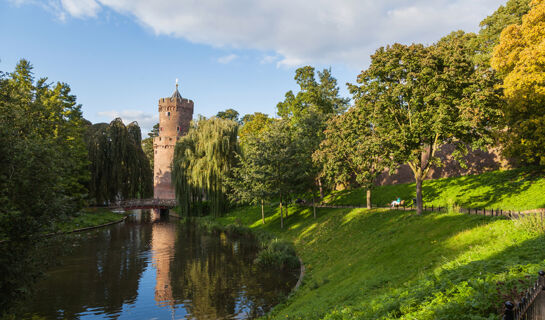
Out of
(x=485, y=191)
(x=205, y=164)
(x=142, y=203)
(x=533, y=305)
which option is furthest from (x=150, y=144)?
(x=533, y=305)

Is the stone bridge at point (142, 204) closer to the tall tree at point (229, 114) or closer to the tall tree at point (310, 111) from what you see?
the tall tree at point (310, 111)

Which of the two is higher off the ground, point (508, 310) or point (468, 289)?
point (508, 310)

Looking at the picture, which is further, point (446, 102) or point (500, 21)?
point (500, 21)

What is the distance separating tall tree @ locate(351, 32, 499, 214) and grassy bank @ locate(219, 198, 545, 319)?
4391 millimetres

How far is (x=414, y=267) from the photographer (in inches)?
465

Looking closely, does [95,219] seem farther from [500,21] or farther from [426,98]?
[500,21]

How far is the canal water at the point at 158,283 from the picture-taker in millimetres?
14430

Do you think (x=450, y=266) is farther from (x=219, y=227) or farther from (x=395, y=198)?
(x=219, y=227)

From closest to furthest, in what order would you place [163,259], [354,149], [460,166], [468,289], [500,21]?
[468,289] < [163,259] < [354,149] < [460,166] < [500,21]

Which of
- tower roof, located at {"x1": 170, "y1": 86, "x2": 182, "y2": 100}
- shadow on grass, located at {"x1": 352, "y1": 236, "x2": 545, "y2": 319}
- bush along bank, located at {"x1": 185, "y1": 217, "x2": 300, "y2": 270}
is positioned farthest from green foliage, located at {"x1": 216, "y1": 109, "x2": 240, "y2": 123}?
shadow on grass, located at {"x1": 352, "y1": 236, "x2": 545, "y2": 319}

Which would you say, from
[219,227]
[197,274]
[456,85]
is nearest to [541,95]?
[456,85]

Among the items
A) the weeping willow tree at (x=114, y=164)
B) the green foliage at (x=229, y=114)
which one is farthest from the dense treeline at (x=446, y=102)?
the green foliage at (x=229, y=114)

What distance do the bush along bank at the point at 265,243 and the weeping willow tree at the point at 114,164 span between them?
10133mm

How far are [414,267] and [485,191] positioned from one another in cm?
1470
